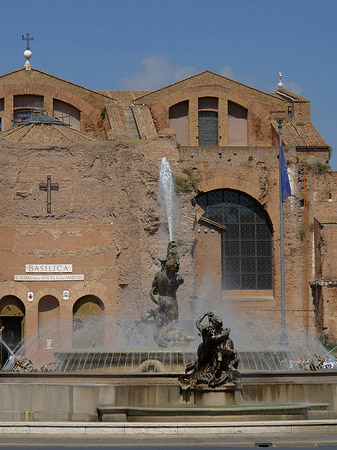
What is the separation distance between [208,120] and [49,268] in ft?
43.8

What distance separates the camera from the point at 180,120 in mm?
46781

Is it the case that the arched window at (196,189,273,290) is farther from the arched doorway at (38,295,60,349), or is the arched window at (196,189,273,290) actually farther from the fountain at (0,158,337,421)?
the fountain at (0,158,337,421)

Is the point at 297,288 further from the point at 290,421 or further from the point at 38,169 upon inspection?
the point at 290,421

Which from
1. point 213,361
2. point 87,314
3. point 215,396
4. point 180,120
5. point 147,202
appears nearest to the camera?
point 215,396

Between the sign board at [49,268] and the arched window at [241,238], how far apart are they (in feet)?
26.0

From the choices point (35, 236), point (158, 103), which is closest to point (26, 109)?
point (158, 103)

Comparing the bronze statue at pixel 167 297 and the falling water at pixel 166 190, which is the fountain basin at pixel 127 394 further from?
the falling water at pixel 166 190

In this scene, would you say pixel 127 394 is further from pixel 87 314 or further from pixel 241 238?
pixel 241 238

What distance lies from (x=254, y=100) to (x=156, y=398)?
32089 millimetres

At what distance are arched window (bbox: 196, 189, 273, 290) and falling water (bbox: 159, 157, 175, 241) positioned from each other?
17.9ft

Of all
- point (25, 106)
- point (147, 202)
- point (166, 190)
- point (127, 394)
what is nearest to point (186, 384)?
point (127, 394)

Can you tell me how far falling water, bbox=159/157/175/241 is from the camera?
123 ft

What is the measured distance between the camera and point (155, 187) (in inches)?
1471

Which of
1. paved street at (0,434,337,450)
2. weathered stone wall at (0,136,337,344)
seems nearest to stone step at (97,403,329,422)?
paved street at (0,434,337,450)
